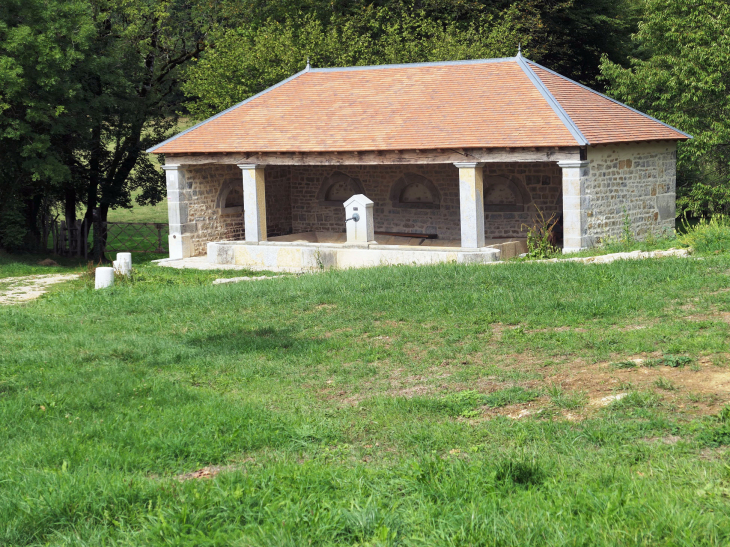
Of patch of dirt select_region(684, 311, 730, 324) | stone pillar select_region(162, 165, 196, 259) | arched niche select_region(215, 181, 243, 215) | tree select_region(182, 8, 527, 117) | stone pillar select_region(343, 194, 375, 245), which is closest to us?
patch of dirt select_region(684, 311, 730, 324)

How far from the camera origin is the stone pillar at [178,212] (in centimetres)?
2144

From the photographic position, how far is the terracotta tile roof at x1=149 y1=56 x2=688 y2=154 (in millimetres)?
17609

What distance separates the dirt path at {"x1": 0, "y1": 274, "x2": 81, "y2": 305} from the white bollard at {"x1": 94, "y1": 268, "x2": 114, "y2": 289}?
148 centimetres

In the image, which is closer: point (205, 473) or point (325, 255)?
point (205, 473)

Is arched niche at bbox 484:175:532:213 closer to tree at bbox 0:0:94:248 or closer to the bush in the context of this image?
the bush

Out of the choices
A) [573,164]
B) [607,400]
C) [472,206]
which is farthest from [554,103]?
[607,400]

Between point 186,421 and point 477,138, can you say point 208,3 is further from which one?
point 186,421

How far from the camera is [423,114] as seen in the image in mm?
19250

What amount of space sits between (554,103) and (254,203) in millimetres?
7481

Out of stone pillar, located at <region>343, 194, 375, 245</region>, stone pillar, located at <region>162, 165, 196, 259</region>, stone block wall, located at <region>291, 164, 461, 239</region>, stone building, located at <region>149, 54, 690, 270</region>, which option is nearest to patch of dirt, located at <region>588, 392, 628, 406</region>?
stone building, located at <region>149, 54, 690, 270</region>

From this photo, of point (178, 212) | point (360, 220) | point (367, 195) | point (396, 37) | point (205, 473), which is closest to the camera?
point (205, 473)

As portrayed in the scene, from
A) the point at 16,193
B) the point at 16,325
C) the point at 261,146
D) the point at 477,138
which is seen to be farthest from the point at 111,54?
the point at 16,325

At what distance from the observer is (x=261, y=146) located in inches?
784

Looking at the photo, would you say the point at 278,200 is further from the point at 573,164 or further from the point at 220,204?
the point at 573,164
